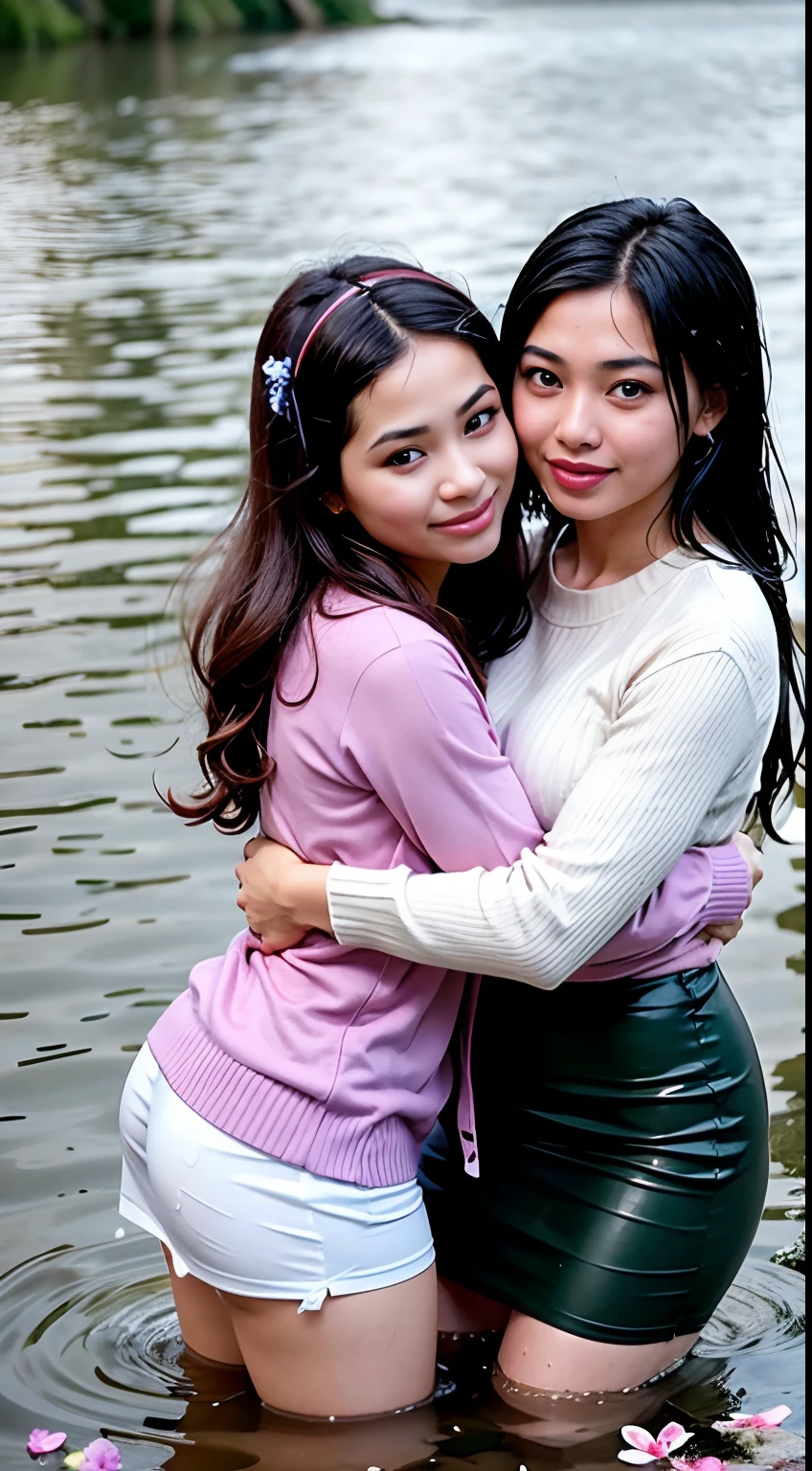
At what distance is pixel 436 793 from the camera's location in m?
1.94

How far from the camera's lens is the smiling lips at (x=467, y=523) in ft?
6.77

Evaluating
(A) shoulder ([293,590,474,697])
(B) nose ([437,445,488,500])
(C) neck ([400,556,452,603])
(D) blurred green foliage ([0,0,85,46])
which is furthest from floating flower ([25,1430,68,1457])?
(D) blurred green foliage ([0,0,85,46])

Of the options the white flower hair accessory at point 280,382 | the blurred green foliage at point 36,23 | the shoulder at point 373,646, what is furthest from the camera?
the blurred green foliage at point 36,23

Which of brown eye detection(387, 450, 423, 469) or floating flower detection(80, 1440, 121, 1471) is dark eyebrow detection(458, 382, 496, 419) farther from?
floating flower detection(80, 1440, 121, 1471)

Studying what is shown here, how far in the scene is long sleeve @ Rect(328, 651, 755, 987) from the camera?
6.34ft

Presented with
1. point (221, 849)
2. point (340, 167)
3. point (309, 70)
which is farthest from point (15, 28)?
point (221, 849)

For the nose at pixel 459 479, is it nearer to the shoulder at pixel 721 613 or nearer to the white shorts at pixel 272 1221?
the shoulder at pixel 721 613

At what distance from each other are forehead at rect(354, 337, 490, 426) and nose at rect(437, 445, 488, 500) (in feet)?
0.18

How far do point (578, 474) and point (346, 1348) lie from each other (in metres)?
0.98

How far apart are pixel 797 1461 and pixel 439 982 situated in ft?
2.27

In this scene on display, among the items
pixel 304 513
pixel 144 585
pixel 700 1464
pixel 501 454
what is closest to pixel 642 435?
pixel 501 454

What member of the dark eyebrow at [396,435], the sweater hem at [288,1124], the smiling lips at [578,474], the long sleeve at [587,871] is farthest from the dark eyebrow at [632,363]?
the sweater hem at [288,1124]

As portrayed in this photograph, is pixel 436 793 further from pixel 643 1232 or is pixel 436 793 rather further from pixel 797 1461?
pixel 797 1461

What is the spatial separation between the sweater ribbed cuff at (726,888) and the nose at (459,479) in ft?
1.61
